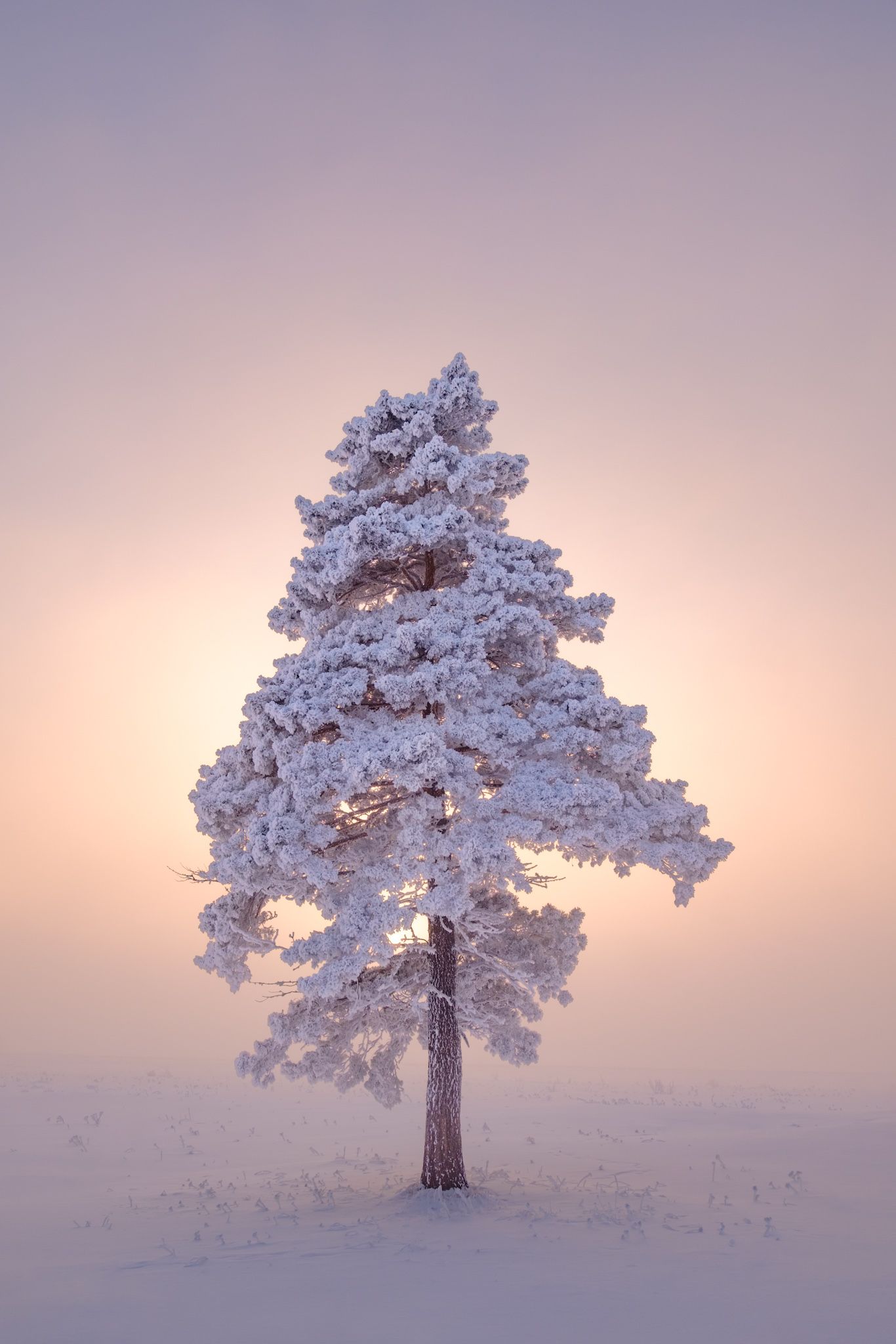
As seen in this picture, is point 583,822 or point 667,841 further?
point 667,841

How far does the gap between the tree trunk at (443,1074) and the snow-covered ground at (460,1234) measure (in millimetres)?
654

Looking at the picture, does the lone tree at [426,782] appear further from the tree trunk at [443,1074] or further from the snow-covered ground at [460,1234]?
the snow-covered ground at [460,1234]

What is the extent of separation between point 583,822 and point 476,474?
647 centimetres

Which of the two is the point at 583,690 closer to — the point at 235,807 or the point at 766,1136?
the point at 235,807

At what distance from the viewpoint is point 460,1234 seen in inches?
473

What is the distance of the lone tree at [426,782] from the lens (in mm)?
13539

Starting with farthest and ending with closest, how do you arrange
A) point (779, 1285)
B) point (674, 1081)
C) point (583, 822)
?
1. point (674, 1081)
2. point (583, 822)
3. point (779, 1285)

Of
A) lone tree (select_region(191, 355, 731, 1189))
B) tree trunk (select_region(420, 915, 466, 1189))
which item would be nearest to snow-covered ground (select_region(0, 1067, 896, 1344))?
tree trunk (select_region(420, 915, 466, 1189))

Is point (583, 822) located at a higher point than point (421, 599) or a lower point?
lower

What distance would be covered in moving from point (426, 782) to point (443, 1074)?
486 centimetres

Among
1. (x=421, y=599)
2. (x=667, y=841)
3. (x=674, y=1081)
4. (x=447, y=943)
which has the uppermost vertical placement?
(x=421, y=599)

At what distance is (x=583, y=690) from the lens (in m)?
14.5

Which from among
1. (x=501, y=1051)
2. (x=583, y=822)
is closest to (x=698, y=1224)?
(x=501, y=1051)

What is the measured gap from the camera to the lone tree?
13539mm
